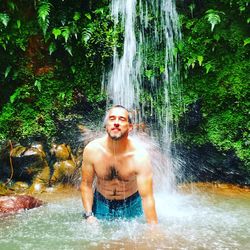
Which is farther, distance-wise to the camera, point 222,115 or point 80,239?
point 222,115

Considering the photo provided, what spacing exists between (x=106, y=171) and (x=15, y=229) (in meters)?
1.32

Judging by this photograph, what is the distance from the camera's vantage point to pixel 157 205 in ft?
22.1

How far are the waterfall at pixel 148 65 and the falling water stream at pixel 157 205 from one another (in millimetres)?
20

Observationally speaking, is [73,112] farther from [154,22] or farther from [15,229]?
[15,229]

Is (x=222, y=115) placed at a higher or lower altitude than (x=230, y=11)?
lower

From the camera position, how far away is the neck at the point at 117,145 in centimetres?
527

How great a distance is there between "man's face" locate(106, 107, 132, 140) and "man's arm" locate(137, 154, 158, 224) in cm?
43

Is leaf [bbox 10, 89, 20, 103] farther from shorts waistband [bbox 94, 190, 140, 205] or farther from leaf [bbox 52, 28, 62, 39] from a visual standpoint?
shorts waistband [bbox 94, 190, 140, 205]

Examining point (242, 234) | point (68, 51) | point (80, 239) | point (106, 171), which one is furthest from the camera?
point (68, 51)

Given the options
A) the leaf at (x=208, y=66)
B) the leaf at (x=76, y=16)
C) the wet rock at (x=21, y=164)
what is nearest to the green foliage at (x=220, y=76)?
the leaf at (x=208, y=66)

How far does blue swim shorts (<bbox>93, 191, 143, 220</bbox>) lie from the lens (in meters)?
5.48

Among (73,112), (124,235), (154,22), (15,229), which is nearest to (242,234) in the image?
(124,235)

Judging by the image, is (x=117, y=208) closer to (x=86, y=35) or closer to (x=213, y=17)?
(x=86, y=35)

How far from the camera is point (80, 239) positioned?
4.64m
